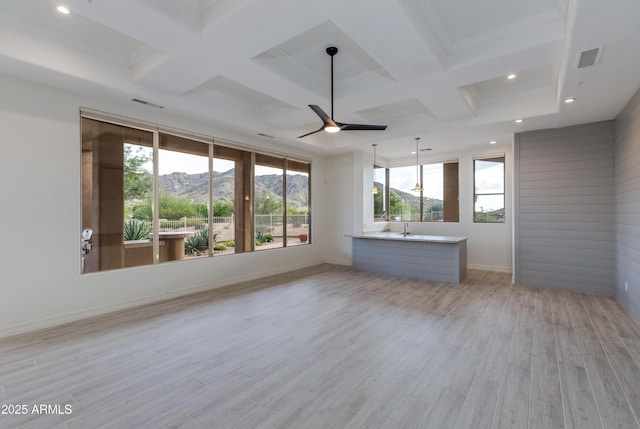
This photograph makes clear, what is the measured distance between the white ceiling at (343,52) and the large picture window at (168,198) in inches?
28.8

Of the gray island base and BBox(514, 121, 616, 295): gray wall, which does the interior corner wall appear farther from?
BBox(514, 121, 616, 295): gray wall

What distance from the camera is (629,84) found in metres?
3.49

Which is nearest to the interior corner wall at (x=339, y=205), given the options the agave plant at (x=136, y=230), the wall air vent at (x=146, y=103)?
the agave plant at (x=136, y=230)

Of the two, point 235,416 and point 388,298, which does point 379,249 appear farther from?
point 235,416

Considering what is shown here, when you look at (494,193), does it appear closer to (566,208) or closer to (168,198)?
(566,208)

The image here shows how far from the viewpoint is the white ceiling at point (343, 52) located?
8.43 ft

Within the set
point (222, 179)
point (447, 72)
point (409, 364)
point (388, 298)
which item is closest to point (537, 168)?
point (447, 72)

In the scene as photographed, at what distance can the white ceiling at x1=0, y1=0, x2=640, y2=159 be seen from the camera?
8.43 feet

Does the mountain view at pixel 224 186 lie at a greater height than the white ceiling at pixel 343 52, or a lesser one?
lesser

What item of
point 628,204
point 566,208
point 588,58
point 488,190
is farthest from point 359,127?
point 488,190

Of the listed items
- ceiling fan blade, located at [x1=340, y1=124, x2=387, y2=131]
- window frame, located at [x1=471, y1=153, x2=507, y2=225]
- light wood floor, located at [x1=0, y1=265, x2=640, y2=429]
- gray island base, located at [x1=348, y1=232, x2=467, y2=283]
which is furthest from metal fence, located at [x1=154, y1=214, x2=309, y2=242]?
window frame, located at [x1=471, y1=153, x2=507, y2=225]

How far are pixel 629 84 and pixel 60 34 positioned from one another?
654cm

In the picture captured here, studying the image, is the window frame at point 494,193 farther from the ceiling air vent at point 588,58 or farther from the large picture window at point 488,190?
the ceiling air vent at point 588,58

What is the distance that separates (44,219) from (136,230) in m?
1.10
